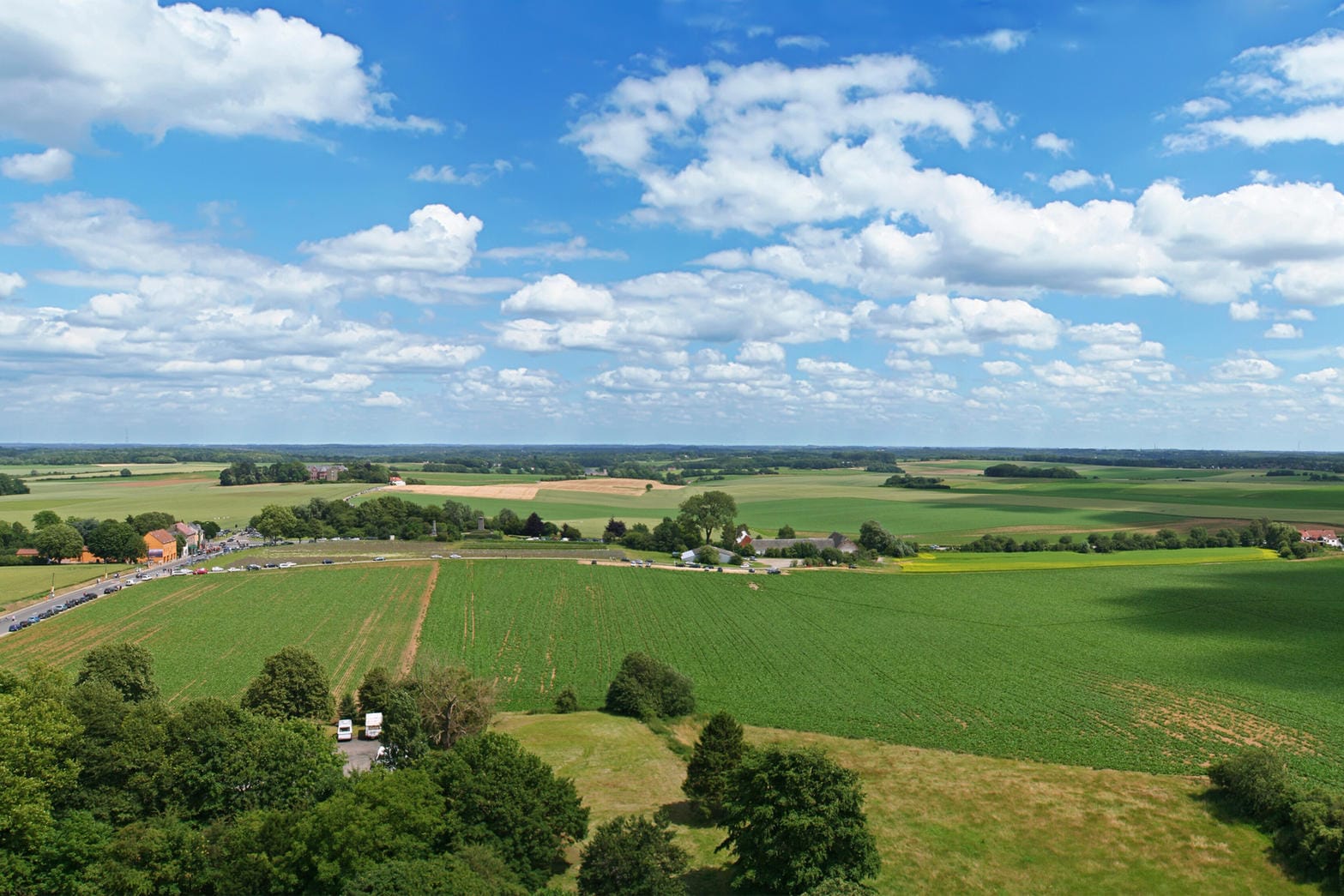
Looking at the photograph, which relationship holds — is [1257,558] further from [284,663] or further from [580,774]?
[284,663]

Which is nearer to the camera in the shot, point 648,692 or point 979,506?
point 648,692

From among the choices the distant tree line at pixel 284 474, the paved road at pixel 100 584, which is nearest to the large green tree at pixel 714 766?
the paved road at pixel 100 584

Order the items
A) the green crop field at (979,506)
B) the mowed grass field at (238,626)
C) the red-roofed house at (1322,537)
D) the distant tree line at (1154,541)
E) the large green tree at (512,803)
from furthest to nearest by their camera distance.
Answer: the green crop field at (979,506), the distant tree line at (1154,541), the red-roofed house at (1322,537), the mowed grass field at (238,626), the large green tree at (512,803)

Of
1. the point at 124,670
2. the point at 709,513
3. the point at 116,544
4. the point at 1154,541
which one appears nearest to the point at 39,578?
the point at 116,544

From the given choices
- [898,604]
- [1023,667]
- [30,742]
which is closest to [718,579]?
[898,604]

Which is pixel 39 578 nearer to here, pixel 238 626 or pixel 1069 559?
pixel 238 626

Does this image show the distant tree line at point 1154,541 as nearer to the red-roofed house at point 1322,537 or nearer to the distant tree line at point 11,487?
the red-roofed house at point 1322,537
